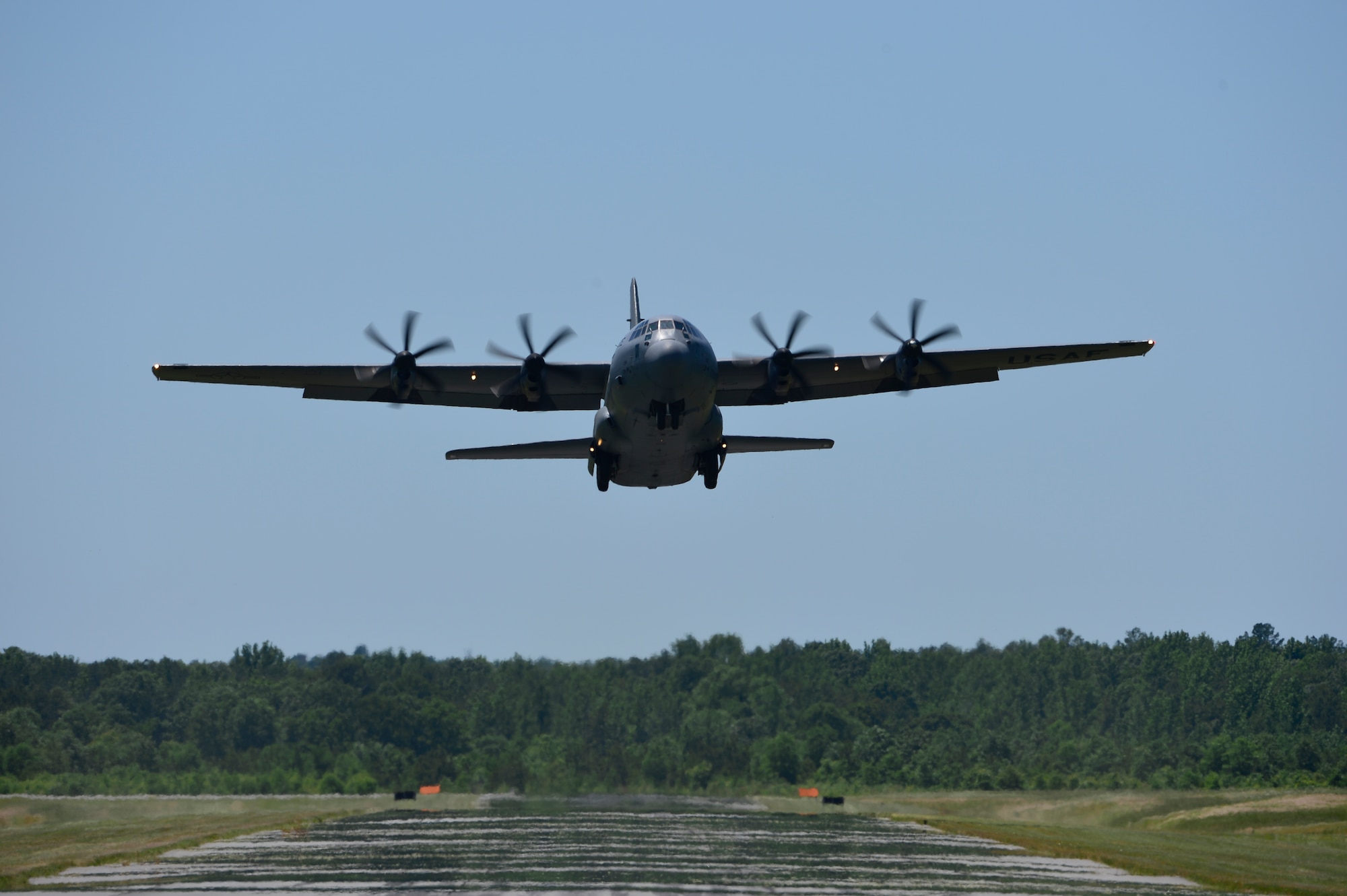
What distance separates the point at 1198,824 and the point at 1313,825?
5541 millimetres

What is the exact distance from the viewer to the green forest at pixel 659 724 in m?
71.8

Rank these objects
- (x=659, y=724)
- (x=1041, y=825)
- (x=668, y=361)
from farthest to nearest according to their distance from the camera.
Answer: (x=659, y=724)
(x=1041, y=825)
(x=668, y=361)

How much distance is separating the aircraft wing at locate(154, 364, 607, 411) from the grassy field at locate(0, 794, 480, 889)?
1643 centimetres

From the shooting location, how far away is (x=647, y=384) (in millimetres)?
28703

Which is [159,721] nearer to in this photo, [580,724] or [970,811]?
[580,724]

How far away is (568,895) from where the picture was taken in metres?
33.2

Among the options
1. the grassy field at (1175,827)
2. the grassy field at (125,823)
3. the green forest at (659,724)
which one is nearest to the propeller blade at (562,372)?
the grassy field at (125,823)

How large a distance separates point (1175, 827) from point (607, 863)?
106ft

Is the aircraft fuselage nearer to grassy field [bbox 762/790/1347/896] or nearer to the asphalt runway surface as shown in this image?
the asphalt runway surface

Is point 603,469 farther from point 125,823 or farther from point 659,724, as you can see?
point 659,724

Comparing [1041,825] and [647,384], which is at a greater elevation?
[647,384]

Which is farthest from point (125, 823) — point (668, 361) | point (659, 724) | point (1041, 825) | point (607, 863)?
point (1041, 825)

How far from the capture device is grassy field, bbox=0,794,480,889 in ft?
145

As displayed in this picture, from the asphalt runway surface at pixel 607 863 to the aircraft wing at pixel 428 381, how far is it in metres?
13.7
